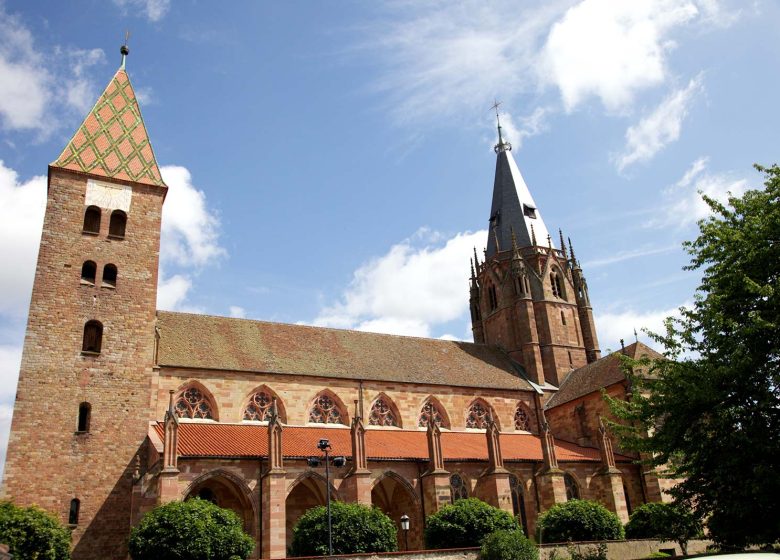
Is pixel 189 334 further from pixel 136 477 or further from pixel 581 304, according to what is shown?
pixel 581 304

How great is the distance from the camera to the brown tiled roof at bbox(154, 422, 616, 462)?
2497 centimetres

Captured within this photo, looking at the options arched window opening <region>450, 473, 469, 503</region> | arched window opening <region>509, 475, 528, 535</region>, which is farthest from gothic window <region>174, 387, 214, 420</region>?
arched window opening <region>509, 475, 528, 535</region>

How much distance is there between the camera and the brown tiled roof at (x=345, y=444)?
25.0 meters

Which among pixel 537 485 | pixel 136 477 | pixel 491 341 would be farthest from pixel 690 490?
pixel 491 341

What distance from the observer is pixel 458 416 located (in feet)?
113

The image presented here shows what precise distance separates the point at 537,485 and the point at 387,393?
8567 mm

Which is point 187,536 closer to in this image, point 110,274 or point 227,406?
point 227,406

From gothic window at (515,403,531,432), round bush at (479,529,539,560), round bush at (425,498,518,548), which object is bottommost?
round bush at (479,529,539,560)

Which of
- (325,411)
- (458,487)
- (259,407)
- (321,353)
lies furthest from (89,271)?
(458,487)

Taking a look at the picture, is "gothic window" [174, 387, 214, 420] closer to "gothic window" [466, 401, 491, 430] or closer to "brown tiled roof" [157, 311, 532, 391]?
"brown tiled roof" [157, 311, 532, 391]

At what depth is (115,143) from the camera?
99.7 feet

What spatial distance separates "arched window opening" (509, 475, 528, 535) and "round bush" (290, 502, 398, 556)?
29.1 ft

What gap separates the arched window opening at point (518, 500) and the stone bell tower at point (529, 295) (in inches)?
433

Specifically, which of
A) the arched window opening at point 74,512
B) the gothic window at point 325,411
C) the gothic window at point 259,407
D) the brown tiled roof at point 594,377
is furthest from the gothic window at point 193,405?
the brown tiled roof at point 594,377
